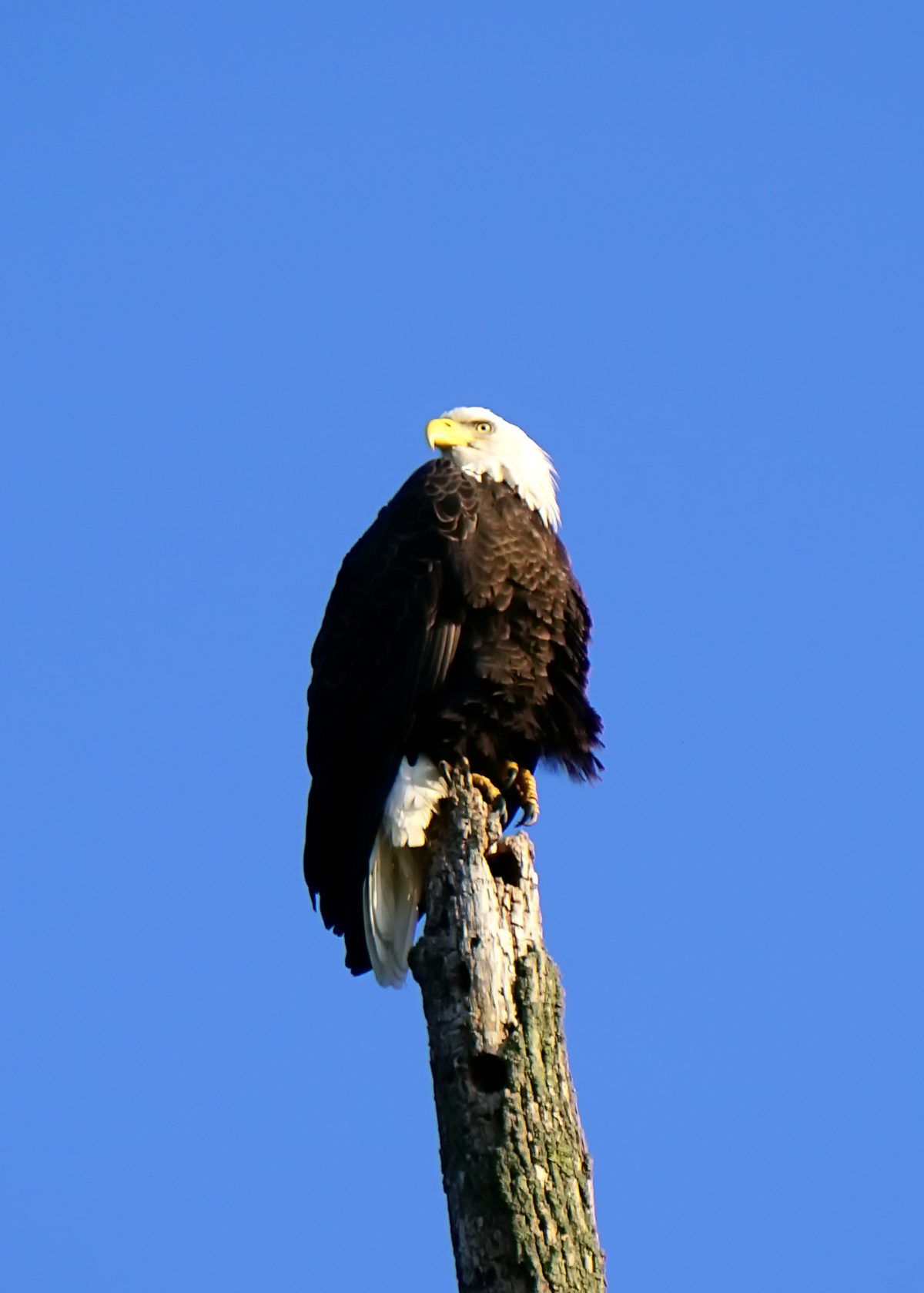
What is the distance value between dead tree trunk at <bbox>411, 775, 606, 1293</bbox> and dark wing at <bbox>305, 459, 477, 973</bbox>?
3.01ft

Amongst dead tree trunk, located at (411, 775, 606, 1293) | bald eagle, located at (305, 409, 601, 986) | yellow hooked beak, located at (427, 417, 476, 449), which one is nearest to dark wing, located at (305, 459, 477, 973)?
bald eagle, located at (305, 409, 601, 986)

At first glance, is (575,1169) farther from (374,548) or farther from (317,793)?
(374,548)

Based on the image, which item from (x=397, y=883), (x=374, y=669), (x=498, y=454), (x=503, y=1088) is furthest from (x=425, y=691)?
(x=503, y=1088)

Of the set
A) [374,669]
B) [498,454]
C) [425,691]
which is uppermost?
[498,454]

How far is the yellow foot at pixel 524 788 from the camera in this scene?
5270mm

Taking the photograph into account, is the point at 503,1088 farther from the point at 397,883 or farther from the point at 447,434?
the point at 447,434

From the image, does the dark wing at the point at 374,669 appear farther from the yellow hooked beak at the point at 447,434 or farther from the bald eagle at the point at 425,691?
the yellow hooked beak at the point at 447,434

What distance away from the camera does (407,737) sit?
512 centimetres

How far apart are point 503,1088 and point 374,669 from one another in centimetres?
176

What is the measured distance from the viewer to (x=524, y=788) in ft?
17.4

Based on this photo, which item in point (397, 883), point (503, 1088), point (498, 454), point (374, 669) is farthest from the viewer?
point (498, 454)

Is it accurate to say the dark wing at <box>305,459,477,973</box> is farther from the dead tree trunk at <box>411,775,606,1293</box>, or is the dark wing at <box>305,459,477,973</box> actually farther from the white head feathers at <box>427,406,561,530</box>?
the dead tree trunk at <box>411,775,606,1293</box>

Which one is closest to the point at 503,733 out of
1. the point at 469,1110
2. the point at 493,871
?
the point at 493,871

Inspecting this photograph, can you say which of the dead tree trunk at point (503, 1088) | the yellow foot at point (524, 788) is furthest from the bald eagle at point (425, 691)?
the dead tree trunk at point (503, 1088)
